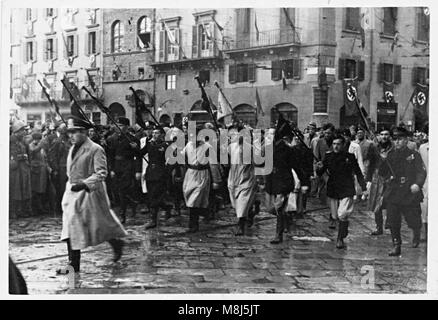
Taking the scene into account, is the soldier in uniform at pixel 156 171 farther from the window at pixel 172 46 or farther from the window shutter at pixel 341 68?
the window shutter at pixel 341 68

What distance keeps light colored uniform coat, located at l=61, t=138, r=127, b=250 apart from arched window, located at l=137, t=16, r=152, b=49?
1.68m

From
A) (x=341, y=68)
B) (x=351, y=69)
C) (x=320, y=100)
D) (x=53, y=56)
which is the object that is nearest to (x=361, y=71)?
(x=351, y=69)

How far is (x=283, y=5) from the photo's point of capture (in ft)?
28.0

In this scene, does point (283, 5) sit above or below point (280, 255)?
Answer: above

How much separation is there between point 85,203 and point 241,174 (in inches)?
97.0

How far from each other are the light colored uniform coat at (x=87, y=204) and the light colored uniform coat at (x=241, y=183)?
6.77 ft

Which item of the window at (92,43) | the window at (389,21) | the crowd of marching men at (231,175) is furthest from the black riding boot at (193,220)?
the window at (389,21)

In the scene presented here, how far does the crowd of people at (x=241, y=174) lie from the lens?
9023 millimetres

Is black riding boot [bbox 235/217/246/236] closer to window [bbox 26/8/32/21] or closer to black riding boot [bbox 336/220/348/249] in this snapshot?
black riding boot [bbox 336/220/348/249]

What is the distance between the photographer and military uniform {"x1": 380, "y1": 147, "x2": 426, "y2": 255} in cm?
897
